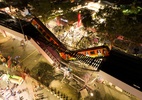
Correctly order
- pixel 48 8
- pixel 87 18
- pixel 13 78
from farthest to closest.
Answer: pixel 48 8, pixel 87 18, pixel 13 78

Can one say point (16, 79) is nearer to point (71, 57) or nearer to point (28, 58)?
point (28, 58)

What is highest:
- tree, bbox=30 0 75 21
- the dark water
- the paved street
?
tree, bbox=30 0 75 21

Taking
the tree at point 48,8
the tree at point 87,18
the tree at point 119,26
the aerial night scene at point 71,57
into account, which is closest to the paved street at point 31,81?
the aerial night scene at point 71,57

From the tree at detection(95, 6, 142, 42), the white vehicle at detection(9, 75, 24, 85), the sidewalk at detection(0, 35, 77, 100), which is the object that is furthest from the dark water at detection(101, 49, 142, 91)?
the white vehicle at detection(9, 75, 24, 85)

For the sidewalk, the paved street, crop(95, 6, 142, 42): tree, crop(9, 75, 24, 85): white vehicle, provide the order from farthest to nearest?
crop(95, 6, 142, 42): tree < crop(9, 75, 24, 85): white vehicle < the sidewalk < the paved street

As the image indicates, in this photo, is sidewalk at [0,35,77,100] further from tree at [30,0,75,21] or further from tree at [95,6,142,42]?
tree at [95,6,142,42]

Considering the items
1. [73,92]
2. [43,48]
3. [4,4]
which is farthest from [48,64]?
[4,4]

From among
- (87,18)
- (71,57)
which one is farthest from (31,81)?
(87,18)

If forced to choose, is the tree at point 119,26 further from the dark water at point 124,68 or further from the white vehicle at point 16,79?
the white vehicle at point 16,79
